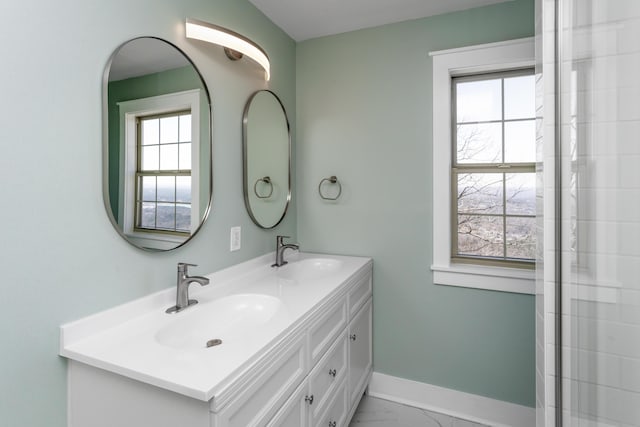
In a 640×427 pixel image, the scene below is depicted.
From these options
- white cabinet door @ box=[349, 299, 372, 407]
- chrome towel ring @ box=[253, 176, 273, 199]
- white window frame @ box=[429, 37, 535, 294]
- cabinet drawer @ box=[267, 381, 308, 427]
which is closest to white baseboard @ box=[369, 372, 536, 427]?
white cabinet door @ box=[349, 299, 372, 407]

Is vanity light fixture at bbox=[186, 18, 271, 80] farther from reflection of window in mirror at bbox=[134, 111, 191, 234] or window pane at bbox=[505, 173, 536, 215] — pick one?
window pane at bbox=[505, 173, 536, 215]

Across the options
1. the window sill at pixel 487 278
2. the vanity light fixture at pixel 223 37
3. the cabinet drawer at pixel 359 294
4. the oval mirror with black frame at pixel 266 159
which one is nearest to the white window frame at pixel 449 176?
the window sill at pixel 487 278

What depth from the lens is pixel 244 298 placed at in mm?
1510

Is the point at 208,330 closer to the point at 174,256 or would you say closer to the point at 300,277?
the point at 174,256

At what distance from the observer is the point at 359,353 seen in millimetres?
1994

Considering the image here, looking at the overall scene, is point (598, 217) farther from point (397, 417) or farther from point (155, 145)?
point (397, 417)

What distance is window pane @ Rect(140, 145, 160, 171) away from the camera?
1323 millimetres

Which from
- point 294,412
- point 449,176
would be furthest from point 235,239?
point 449,176

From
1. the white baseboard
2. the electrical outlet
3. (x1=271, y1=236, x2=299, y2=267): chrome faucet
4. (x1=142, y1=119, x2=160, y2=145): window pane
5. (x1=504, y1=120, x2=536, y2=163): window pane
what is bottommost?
the white baseboard

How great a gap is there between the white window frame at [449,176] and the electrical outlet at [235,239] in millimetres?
1182

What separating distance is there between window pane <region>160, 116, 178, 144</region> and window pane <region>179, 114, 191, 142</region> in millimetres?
23

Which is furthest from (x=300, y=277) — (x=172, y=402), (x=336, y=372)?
(x=172, y=402)

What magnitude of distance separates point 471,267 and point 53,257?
2.05 meters

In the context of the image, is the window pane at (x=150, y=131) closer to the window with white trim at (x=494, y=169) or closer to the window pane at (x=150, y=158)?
the window pane at (x=150, y=158)
